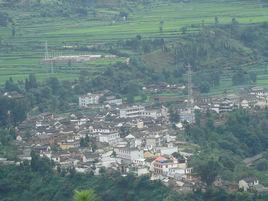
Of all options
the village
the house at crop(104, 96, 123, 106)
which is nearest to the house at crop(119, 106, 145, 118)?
the village

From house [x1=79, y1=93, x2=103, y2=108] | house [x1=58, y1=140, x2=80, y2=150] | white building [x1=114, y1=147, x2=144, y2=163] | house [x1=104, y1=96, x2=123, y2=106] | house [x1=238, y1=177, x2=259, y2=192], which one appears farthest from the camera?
house [x1=79, y1=93, x2=103, y2=108]

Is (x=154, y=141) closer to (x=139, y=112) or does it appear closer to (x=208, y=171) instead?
(x=208, y=171)

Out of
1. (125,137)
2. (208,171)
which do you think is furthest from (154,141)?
(208,171)

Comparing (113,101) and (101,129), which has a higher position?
(101,129)

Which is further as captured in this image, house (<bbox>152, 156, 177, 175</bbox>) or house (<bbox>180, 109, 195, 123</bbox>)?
house (<bbox>180, 109, 195, 123</bbox>)

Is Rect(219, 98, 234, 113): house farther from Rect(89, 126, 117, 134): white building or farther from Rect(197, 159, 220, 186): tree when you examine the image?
Rect(197, 159, 220, 186): tree

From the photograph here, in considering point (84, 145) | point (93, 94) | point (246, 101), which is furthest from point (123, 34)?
point (84, 145)
